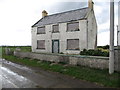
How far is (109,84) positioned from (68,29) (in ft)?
45.6

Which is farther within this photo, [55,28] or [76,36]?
[55,28]

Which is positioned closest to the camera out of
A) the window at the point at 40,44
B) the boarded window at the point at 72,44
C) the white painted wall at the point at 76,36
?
the white painted wall at the point at 76,36

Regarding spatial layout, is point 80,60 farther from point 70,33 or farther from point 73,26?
point 73,26

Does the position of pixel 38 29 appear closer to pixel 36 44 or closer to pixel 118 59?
pixel 36 44

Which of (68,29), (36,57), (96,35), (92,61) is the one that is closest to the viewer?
(92,61)

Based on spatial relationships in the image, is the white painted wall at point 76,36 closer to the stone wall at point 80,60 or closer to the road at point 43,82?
the stone wall at point 80,60

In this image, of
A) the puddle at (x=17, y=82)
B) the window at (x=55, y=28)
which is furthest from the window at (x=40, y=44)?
the puddle at (x=17, y=82)

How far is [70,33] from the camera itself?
738 inches

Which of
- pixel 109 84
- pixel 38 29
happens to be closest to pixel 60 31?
pixel 38 29

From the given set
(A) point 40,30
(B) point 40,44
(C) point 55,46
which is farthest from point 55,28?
(B) point 40,44

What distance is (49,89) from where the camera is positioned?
583 cm

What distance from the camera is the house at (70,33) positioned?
17.4 metres

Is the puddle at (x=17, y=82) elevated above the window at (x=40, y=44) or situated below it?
below

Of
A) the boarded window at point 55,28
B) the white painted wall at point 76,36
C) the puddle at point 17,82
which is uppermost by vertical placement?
the boarded window at point 55,28
